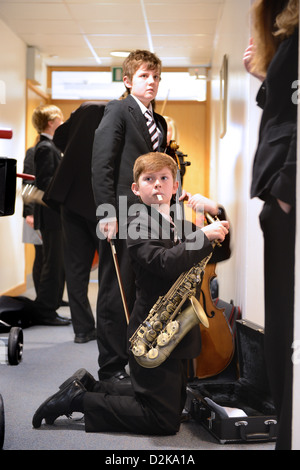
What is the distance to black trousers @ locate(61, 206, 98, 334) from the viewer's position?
11.6ft

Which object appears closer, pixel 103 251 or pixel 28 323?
pixel 103 251

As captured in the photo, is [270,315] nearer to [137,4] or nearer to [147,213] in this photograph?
[147,213]

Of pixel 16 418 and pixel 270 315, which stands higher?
pixel 270 315

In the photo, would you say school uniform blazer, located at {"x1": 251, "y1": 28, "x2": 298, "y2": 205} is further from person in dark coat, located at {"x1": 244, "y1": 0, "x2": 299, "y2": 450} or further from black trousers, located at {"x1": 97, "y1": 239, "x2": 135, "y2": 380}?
black trousers, located at {"x1": 97, "y1": 239, "x2": 135, "y2": 380}

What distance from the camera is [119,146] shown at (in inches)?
93.6

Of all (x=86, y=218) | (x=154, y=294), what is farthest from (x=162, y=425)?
(x=86, y=218)

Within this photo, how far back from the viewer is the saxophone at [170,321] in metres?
1.95

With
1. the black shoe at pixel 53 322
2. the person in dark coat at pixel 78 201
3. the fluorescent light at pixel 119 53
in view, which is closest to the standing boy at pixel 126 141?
the person in dark coat at pixel 78 201

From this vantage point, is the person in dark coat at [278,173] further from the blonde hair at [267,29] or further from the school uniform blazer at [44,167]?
the school uniform blazer at [44,167]

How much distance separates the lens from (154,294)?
2.02 meters

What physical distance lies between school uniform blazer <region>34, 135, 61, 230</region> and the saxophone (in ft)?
7.22

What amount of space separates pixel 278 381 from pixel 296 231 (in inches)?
12.5

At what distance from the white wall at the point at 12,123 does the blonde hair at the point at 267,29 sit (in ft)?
12.5

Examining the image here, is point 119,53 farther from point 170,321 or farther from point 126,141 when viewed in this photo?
point 170,321
